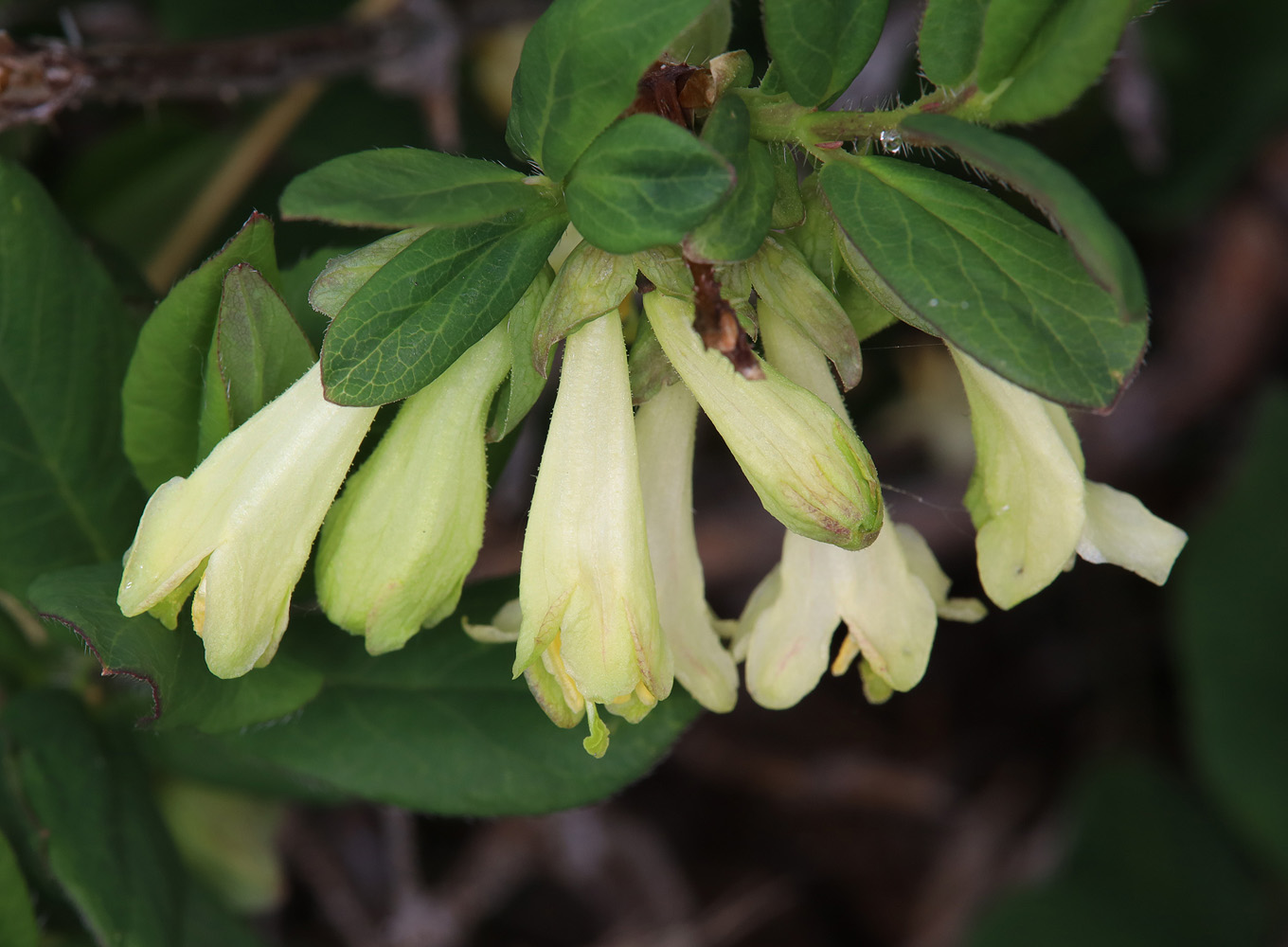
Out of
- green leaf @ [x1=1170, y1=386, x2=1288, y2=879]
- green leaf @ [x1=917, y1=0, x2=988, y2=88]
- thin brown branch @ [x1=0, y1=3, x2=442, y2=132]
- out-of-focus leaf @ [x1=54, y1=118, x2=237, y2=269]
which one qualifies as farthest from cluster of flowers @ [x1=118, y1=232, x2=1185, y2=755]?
green leaf @ [x1=1170, y1=386, x2=1288, y2=879]

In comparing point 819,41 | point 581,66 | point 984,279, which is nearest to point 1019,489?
point 984,279

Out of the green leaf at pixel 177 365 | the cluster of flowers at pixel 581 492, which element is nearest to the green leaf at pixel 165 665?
the cluster of flowers at pixel 581 492

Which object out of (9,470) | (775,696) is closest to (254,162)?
(9,470)

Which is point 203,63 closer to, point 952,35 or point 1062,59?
point 952,35

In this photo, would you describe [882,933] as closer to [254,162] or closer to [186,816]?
[186,816]

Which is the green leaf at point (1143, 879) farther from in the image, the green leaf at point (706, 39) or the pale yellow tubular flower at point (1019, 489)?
the green leaf at point (706, 39)

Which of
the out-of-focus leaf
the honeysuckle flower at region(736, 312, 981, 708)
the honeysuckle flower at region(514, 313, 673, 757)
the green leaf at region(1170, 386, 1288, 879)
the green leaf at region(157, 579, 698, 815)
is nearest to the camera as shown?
the honeysuckle flower at region(514, 313, 673, 757)

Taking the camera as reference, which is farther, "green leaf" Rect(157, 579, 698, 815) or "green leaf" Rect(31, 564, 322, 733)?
"green leaf" Rect(157, 579, 698, 815)

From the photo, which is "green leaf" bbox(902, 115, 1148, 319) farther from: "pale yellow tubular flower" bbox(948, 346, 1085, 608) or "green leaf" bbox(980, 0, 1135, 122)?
"pale yellow tubular flower" bbox(948, 346, 1085, 608)
